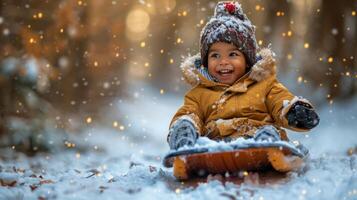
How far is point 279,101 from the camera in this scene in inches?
160

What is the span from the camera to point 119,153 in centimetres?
781

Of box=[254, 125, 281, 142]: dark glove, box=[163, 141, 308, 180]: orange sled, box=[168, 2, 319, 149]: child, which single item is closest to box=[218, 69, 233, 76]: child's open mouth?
box=[168, 2, 319, 149]: child

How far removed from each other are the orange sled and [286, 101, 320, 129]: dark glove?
201mm

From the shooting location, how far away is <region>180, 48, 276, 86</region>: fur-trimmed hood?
13.9 feet

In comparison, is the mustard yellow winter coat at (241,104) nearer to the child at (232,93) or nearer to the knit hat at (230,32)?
the child at (232,93)

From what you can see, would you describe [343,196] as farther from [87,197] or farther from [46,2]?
[46,2]

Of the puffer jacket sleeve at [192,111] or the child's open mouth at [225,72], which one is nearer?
the puffer jacket sleeve at [192,111]

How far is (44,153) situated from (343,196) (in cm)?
532

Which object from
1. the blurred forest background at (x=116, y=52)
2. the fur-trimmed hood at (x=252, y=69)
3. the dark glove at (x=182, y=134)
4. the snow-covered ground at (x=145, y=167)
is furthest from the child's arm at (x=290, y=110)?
the blurred forest background at (x=116, y=52)

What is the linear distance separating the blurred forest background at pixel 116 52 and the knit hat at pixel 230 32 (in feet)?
10.8

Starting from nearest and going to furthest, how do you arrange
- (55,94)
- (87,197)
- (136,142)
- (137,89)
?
1. (87,197)
2. (136,142)
3. (55,94)
4. (137,89)

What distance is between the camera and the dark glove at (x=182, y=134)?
370cm

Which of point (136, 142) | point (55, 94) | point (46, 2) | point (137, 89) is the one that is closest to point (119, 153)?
point (136, 142)

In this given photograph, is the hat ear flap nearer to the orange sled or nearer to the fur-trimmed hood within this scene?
the fur-trimmed hood
